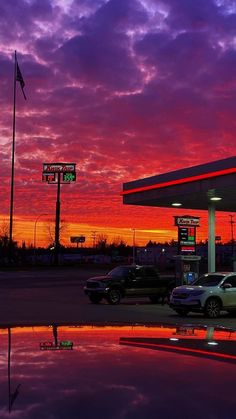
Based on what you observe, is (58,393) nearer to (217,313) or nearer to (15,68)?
(217,313)

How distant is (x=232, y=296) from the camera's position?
21750mm

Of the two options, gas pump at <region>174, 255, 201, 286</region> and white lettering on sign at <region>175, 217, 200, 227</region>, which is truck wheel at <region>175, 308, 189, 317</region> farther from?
white lettering on sign at <region>175, 217, 200, 227</region>

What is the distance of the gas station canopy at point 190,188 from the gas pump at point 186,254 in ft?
3.75

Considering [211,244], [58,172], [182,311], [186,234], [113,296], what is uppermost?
[58,172]

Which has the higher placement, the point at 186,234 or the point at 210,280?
the point at 186,234

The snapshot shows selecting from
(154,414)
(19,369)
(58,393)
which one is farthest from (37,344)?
(154,414)

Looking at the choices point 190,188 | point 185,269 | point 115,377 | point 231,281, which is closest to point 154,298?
point 185,269

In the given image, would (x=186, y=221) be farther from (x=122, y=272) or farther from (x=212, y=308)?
(x=212, y=308)

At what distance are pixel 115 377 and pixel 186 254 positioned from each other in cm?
2591

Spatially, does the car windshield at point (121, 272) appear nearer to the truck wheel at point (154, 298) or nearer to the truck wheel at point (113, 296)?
the truck wheel at point (113, 296)

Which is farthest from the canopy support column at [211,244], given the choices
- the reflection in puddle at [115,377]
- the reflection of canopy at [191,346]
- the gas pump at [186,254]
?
the reflection in puddle at [115,377]

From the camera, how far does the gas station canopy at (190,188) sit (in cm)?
2467

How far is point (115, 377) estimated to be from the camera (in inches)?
174

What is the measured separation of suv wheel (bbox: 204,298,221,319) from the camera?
21141 mm
